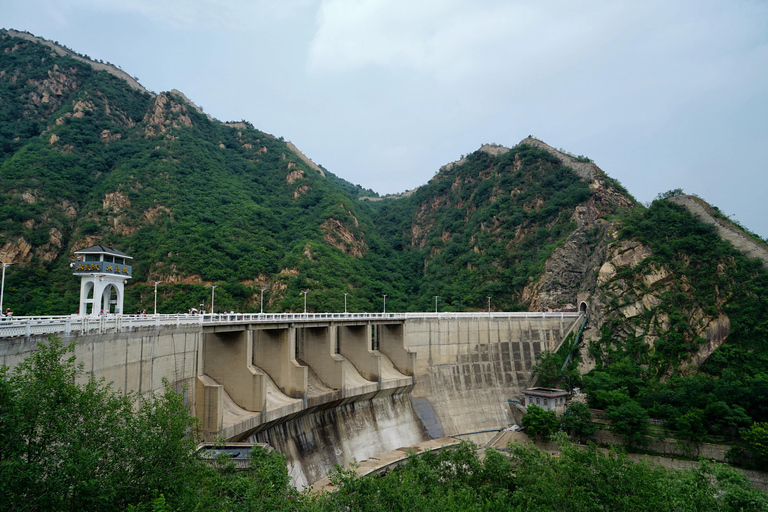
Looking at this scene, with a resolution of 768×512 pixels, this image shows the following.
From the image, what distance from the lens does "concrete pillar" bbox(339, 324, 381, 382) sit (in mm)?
45781

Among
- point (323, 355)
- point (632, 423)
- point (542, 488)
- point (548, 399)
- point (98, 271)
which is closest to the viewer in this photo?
point (542, 488)

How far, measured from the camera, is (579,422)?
48.0m

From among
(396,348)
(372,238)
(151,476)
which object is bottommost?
(151,476)

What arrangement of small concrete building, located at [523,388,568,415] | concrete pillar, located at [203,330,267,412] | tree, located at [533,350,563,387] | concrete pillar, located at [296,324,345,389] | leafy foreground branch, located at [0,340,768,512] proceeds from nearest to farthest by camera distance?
leafy foreground branch, located at [0,340,768,512] < concrete pillar, located at [203,330,267,412] < concrete pillar, located at [296,324,345,389] < small concrete building, located at [523,388,568,415] < tree, located at [533,350,563,387]

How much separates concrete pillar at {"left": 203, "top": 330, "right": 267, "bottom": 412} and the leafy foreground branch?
8997 mm

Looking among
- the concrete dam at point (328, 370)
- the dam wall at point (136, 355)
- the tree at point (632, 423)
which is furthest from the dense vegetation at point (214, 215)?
the dam wall at point (136, 355)

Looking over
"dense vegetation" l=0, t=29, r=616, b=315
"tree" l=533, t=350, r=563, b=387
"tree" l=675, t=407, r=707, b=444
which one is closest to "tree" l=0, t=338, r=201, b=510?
"tree" l=675, t=407, r=707, b=444

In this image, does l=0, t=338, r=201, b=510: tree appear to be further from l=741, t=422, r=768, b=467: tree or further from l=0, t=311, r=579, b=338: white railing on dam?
l=741, t=422, r=768, b=467: tree

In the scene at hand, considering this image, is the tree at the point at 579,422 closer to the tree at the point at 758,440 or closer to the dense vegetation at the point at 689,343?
the dense vegetation at the point at 689,343

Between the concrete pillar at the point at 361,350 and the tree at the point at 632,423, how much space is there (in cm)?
2359

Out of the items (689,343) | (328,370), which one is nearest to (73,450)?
(328,370)

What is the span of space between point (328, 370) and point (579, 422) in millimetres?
26080

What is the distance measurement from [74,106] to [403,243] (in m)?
75.2

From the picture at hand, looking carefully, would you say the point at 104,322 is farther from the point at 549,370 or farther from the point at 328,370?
the point at 549,370
